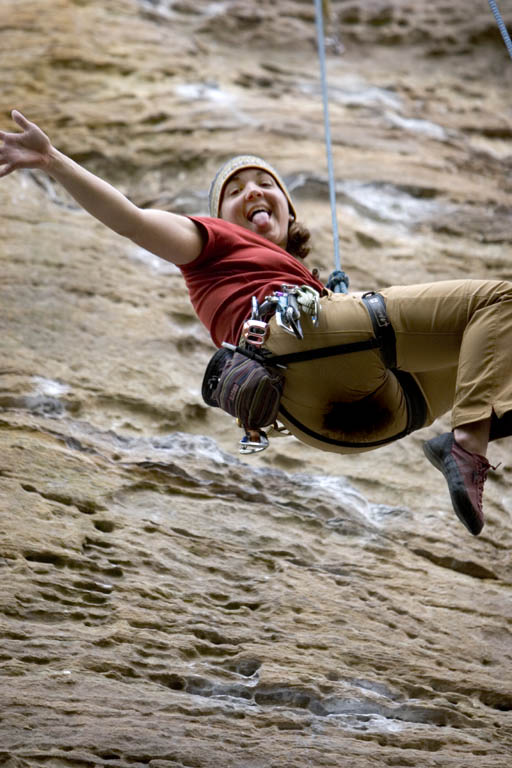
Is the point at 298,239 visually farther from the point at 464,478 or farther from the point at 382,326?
the point at 464,478

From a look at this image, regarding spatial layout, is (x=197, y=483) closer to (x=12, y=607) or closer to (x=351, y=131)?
(x=12, y=607)

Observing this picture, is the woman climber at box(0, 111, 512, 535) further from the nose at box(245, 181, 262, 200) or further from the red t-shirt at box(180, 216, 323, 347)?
the nose at box(245, 181, 262, 200)

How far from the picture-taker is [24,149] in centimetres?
338

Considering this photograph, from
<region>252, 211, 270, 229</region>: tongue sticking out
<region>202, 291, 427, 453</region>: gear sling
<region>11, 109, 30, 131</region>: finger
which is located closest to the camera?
<region>11, 109, 30, 131</region>: finger

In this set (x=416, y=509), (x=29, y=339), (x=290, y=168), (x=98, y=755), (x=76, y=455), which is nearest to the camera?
(x=98, y=755)

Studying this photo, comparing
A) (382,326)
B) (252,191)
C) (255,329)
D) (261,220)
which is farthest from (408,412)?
(252,191)

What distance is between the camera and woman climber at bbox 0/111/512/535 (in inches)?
135

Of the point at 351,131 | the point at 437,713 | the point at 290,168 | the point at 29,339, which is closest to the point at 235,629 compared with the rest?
the point at 437,713

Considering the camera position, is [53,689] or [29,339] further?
[29,339]

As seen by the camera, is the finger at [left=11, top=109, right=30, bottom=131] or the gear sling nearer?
the finger at [left=11, top=109, right=30, bottom=131]

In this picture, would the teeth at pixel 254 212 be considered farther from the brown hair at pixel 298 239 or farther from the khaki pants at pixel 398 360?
the khaki pants at pixel 398 360

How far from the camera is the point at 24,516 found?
184 inches

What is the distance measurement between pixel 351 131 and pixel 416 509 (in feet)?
12.8

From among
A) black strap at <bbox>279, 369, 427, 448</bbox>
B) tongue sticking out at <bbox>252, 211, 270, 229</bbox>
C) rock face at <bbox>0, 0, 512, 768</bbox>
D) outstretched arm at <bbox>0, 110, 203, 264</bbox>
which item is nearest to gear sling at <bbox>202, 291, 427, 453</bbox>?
black strap at <bbox>279, 369, 427, 448</bbox>
